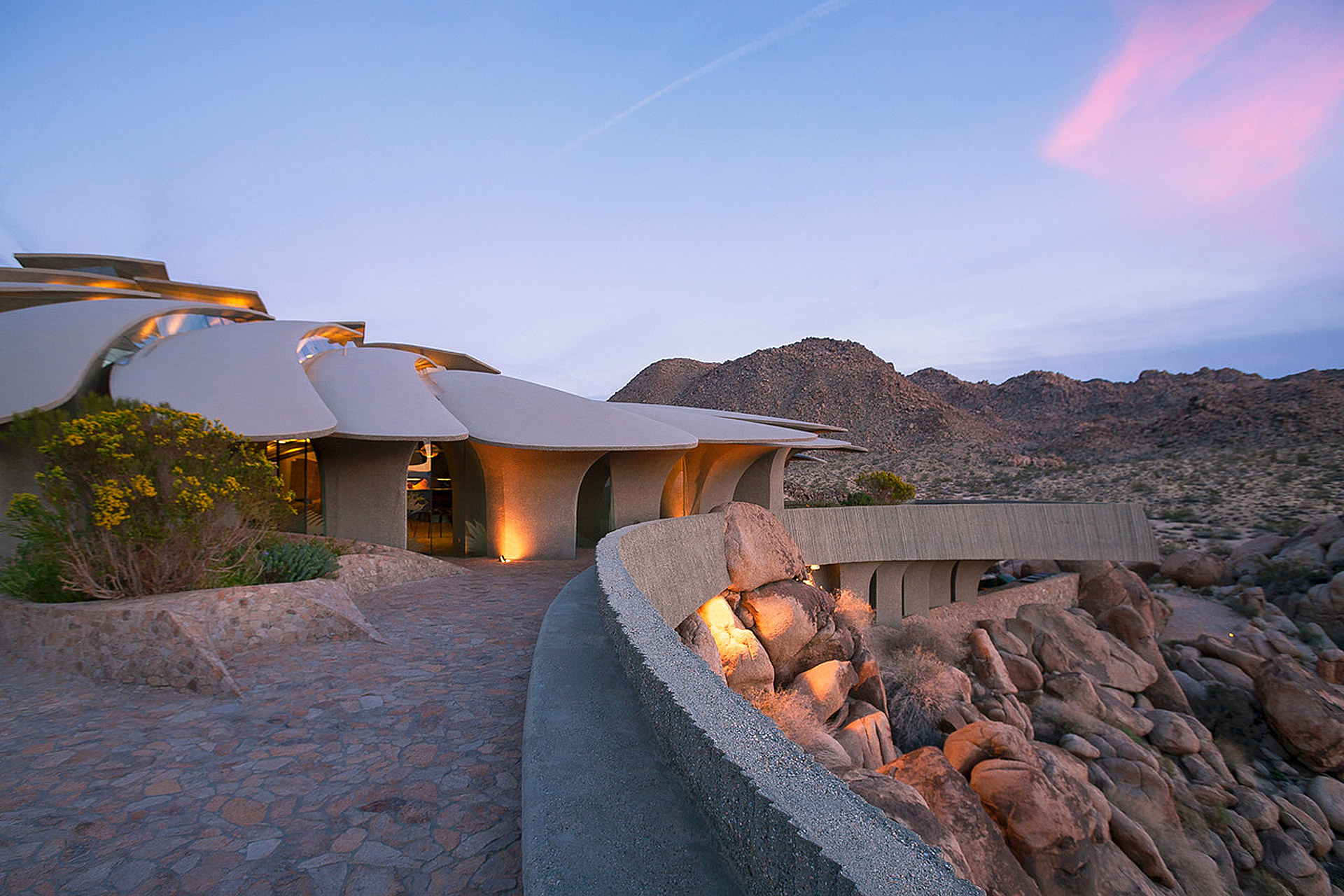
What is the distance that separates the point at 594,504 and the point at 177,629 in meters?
15.3

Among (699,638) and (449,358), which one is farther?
(449,358)

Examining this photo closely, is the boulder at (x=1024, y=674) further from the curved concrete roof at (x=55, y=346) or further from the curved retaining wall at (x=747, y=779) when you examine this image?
the curved concrete roof at (x=55, y=346)

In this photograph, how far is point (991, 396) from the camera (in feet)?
244

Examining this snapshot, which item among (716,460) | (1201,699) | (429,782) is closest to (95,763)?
(429,782)

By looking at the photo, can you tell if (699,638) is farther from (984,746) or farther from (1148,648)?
(1148,648)

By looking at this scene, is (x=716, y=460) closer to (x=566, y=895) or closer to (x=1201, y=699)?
(x=1201, y=699)

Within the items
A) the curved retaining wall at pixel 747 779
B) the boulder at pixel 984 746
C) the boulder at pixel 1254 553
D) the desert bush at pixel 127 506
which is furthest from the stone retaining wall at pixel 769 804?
the boulder at pixel 1254 553

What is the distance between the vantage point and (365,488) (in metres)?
12.9

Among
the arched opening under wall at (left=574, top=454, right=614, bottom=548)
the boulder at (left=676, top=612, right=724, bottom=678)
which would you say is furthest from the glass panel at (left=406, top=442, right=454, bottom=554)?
the boulder at (left=676, top=612, right=724, bottom=678)

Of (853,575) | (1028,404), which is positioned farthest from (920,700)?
(1028,404)

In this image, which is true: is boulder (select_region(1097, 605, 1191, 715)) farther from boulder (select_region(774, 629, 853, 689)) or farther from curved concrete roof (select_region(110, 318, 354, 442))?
curved concrete roof (select_region(110, 318, 354, 442))

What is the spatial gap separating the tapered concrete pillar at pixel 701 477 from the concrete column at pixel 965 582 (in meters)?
7.23

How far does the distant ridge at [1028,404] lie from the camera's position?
40.2m

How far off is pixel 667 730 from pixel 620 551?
12.2 feet
